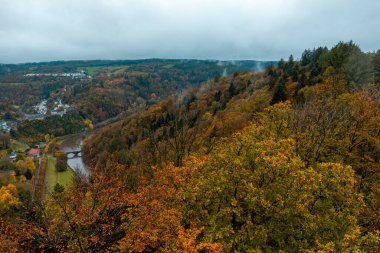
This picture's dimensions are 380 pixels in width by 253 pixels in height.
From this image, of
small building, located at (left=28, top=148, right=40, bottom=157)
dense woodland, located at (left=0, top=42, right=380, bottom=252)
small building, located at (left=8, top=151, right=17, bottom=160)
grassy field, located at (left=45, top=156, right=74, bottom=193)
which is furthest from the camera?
small building, located at (left=28, top=148, right=40, bottom=157)

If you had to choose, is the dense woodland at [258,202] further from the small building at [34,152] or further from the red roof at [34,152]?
the red roof at [34,152]

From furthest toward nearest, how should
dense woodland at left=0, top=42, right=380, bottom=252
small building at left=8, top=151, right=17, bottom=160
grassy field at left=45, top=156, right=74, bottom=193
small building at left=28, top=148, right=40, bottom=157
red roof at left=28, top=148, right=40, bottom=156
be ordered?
red roof at left=28, top=148, right=40, bottom=156 < small building at left=28, top=148, right=40, bottom=157 < small building at left=8, top=151, right=17, bottom=160 < grassy field at left=45, top=156, right=74, bottom=193 < dense woodland at left=0, top=42, right=380, bottom=252

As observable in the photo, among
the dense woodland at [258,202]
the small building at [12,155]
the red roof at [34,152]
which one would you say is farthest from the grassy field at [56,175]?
the dense woodland at [258,202]

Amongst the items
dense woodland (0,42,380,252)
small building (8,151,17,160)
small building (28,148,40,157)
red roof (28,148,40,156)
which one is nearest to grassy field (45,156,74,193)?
small building (28,148,40,157)

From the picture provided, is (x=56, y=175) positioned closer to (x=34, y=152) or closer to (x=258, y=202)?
(x=34, y=152)

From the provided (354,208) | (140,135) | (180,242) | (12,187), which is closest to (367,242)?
(354,208)

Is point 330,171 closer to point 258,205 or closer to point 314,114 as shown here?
point 258,205

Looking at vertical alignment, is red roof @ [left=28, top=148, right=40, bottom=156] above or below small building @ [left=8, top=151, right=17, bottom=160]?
below

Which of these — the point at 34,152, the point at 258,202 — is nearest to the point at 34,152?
the point at 34,152

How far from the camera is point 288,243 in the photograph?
18.6m

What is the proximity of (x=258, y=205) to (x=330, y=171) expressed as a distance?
214 inches

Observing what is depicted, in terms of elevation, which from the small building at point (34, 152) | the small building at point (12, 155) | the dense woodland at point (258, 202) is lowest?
the small building at point (34, 152)

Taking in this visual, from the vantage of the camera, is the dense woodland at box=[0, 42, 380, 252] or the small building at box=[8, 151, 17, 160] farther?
the small building at box=[8, 151, 17, 160]

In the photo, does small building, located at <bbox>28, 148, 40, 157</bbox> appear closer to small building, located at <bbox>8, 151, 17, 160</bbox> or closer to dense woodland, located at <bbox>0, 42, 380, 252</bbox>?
small building, located at <bbox>8, 151, 17, 160</bbox>
